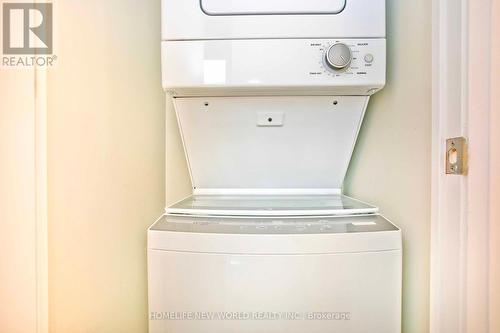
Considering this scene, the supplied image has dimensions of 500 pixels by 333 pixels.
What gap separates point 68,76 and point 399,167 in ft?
4.40

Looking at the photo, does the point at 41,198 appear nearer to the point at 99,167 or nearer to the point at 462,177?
the point at 99,167

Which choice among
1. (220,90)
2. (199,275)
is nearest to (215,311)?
(199,275)

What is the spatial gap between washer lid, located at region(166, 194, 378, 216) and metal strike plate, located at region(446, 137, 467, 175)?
338 millimetres

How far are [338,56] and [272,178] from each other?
61 centimetres

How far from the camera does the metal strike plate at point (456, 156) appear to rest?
0.62 m

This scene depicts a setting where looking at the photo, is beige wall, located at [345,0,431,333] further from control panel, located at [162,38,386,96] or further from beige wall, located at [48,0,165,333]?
beige wall, located at [48,0,165,333]

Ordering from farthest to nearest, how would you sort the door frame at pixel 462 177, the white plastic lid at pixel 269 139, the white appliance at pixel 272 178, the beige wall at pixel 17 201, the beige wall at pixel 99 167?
the white plastic lid at pixel 269 139
the beige wall at pixel 99 167
the beige wall at pixel 17 201
the white appliance at pixel 272 178
the door frame at pixel 462 177

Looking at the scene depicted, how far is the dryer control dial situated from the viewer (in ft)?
3.23

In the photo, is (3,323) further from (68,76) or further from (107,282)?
(68,76)

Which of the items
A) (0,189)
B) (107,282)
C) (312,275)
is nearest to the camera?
(312,275)

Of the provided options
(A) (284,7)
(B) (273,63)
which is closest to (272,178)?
(B) (273,63)

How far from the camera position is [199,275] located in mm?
759

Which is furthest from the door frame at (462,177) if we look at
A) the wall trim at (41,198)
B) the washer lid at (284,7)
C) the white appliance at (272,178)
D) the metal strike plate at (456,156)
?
the wall trim at (41,198)

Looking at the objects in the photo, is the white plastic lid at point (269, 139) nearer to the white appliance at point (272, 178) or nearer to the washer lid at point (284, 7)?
the white appliance at point (272, 178)
